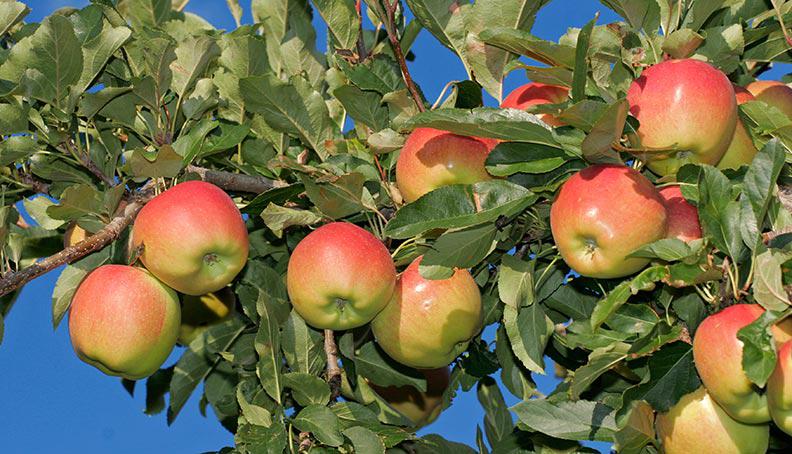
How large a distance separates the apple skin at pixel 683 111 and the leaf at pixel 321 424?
3.72 feet

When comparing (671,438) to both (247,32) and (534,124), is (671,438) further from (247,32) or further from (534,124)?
(247,32)

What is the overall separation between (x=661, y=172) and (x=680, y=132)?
0.17 metres

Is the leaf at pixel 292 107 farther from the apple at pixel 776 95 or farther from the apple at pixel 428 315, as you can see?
the apple at pixel 776 95

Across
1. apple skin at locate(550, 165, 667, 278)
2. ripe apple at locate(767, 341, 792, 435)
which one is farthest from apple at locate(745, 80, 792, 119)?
ripe apple at locate(767, 341, 792, 435)

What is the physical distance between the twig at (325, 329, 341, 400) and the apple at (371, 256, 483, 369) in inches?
7.4

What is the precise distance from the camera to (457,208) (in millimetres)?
2391

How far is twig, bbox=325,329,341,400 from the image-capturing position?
2.96 meters

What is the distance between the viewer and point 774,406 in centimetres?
219

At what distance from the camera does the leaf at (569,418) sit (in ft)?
8.13

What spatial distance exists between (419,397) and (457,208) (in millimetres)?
1590

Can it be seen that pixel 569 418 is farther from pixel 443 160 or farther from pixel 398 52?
pixel 398 52

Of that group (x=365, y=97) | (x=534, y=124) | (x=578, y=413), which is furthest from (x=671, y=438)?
(x=365, y=97)

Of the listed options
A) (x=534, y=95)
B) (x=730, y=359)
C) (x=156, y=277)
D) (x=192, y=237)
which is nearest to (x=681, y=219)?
(x=730, y=359)

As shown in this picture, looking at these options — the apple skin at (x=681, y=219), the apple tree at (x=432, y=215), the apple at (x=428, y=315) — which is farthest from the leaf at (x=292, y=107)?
the apple skin at (x=681, y=219)
